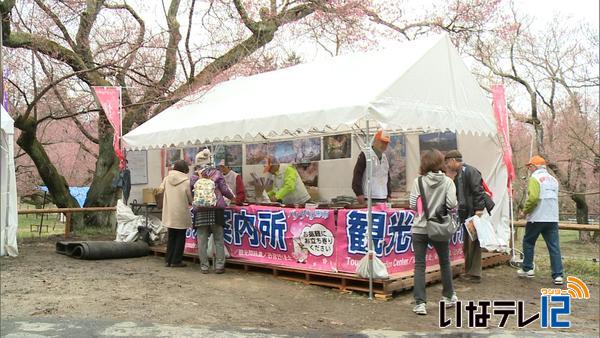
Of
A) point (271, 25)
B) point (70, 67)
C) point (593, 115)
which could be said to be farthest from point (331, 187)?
point (593, 115)

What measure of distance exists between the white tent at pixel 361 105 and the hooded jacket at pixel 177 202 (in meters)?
0.78

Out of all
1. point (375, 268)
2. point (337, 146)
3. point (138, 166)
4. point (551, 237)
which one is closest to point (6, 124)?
point (138, 166)

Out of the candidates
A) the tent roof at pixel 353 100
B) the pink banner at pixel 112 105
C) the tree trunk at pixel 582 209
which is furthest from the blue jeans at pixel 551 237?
the tree trunk at pixel 582 209

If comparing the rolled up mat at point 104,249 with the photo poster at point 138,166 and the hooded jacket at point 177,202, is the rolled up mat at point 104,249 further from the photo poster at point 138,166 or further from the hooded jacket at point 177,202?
the photo poster at point 138,166

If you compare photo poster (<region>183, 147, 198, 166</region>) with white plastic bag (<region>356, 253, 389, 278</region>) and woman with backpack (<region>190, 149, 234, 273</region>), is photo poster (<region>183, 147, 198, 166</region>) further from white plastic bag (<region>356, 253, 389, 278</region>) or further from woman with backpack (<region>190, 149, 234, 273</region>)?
white plastic bag (<region>356, 253, 389, 278</region>)

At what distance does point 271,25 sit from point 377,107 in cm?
811

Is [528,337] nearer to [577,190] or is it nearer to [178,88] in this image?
[178,88]

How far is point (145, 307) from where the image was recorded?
552cm

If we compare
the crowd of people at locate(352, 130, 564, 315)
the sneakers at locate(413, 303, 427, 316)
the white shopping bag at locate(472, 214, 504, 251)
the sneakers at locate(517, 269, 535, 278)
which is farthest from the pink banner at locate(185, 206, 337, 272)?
the sneakers at locate(517, 269, 535, 278)

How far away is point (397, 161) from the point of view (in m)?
9.09

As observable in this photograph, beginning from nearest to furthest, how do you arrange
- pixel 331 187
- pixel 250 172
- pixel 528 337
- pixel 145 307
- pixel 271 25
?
pixel 528 337 → pixel 145 307 → pixel 331 187 → pixel 250 172 → pixel 271 25

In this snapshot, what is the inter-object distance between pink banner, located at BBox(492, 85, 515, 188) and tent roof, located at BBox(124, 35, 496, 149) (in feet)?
0.71

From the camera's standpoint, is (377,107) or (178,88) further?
(178,88)

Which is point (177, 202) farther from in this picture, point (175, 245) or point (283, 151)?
point (283, 151)
